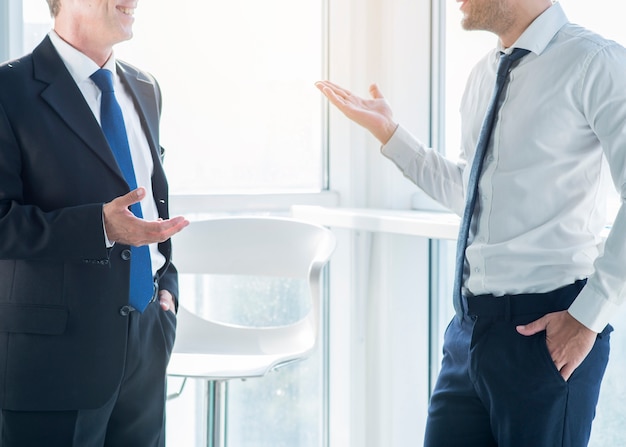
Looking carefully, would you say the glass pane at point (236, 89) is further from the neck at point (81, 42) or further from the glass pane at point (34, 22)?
the neck at point (81, 42)

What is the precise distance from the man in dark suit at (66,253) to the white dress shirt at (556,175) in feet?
2.24

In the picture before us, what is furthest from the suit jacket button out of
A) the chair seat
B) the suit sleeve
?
the chair seat

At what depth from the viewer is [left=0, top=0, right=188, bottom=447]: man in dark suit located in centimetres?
168

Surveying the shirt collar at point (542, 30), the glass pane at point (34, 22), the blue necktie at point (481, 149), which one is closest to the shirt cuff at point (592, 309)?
the blue necktie at point (481, 149)

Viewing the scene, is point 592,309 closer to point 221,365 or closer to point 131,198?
point 131,198

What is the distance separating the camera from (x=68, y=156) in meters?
1.75

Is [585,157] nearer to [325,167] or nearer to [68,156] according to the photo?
[68,156]

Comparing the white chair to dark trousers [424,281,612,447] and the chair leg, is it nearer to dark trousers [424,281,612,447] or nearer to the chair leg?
the chair leg

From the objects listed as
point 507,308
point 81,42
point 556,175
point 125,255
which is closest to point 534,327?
point 507,308

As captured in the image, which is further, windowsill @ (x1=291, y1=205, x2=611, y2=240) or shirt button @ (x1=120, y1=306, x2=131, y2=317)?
windowsill @ (x1=291, y1=205, x2=611, y2=240)

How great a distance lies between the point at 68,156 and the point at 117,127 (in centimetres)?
16

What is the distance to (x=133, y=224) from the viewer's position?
1.66m

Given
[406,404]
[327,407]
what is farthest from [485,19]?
[327,407]

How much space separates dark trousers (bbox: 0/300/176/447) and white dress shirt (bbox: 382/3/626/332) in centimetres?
75
